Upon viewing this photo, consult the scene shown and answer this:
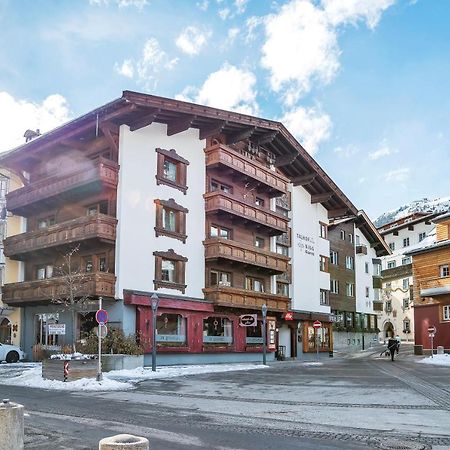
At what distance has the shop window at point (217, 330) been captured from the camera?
34.4m

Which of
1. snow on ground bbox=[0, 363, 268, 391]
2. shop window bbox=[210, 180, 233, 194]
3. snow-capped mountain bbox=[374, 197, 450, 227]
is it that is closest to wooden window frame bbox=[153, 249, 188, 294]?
shop window bbox=[210, 180, 233, 194]

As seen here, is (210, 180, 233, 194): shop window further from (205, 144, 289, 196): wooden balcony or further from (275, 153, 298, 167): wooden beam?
(275, 153, 298, 167): wooden beam

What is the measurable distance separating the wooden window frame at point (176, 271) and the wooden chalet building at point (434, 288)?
2183 centimetres

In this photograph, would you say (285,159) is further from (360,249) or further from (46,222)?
(360,249)

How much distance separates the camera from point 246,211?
120ft

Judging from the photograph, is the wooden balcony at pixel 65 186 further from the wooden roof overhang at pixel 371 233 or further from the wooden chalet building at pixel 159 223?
the wooden roof overhang at pixel 371 233

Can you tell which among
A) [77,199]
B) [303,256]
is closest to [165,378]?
[77,199]

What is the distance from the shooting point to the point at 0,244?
125 ft

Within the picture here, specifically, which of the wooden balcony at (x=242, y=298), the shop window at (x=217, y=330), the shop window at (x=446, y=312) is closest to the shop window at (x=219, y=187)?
the wooden balcony at (x=242, y=298)

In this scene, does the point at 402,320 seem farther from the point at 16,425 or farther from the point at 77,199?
the point at 16,425

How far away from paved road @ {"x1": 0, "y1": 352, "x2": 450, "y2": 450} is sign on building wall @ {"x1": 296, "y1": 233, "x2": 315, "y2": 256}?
998 inches

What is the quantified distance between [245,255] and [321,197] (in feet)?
46.6

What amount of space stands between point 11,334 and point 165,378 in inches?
618

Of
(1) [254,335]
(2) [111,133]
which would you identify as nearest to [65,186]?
(2) [111,133]
